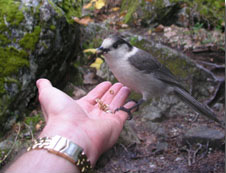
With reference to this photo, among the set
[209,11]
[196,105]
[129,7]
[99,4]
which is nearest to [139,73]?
[196,105]

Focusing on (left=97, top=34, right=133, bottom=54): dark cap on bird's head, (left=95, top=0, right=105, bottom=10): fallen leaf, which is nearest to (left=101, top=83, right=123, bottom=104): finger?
(left=97, top=34, right=133, bottom=54): dark cap on bird's head

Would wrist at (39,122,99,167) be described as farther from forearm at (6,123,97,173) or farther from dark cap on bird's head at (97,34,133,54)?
dark cap on bird's head at (97,34,133,54)

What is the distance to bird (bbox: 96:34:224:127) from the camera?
253 centimetres

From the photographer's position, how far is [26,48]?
3059 mm

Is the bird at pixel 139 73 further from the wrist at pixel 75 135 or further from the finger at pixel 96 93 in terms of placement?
the wrist at pixel 75 135

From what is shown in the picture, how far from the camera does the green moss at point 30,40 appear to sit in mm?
3038

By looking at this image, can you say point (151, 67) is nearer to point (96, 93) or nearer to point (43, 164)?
point (96, 93)

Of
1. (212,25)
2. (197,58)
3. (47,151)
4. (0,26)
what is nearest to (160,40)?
(197,58)

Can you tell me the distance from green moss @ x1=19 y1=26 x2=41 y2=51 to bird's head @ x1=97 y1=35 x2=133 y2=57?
111 cm

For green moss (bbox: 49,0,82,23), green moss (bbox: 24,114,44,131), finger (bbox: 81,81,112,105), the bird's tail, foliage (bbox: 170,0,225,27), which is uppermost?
green moss (bbox: 49,0,82,23)

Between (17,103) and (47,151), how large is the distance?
1.77 meters

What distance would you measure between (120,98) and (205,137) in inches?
45.1

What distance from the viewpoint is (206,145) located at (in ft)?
9.36

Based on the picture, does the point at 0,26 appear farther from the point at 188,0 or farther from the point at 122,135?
the point at 188,0
